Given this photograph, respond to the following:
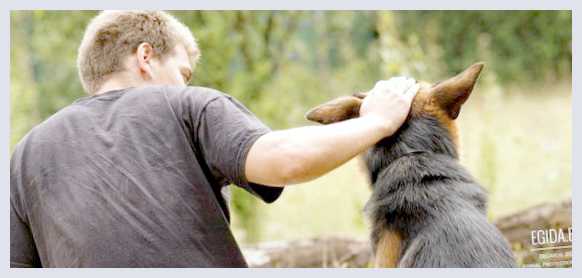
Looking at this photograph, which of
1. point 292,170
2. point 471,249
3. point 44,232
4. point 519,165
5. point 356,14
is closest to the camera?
point 292,170

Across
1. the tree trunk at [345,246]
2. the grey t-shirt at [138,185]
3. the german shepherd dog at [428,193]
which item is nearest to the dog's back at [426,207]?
the german shepherd dog at [428,193]

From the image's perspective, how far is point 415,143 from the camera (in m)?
3.18

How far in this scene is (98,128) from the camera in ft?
9.86

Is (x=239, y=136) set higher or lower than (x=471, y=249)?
higher

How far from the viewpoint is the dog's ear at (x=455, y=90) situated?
3.03 m

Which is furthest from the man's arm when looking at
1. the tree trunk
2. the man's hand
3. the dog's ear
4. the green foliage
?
the green foliage

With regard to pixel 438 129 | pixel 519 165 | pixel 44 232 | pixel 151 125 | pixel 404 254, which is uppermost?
pixel 151 125

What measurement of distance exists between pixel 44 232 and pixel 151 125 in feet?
2.23

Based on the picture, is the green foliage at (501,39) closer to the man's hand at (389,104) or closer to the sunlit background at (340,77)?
the sunlit background at (340,77)

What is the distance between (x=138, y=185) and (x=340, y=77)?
5.88 meters

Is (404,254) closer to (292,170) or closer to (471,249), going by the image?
(471,249)

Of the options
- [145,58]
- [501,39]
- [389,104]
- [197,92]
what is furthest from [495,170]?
[197,92]

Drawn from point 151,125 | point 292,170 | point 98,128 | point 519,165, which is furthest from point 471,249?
point 519,165

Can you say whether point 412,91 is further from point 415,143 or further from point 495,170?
point 495,170
